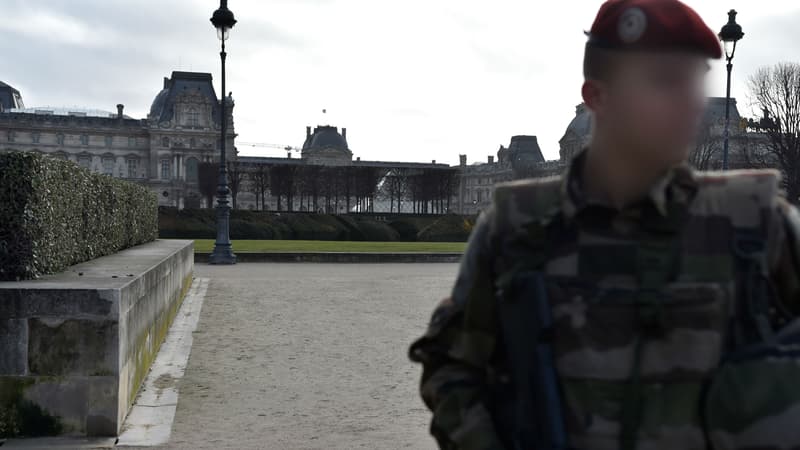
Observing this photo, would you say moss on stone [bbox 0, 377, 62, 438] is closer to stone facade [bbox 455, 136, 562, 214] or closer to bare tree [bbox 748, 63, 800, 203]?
bare tree [bbox 748, 63, 800, 203]

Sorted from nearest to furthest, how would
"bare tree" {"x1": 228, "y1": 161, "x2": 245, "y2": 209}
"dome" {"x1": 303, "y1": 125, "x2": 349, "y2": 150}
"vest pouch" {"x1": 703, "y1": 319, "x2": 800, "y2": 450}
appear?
1. "vest pouch" {"x1": 703, "y1": 319, "x2": 800, "y2": 450}
2. "bare tree" {"x1": 228, "y1": 161, "x2": 245, "y2": 209}
3. "dome" {"x1": 303, "y1": 125, "x2": 349, "y2": 150}

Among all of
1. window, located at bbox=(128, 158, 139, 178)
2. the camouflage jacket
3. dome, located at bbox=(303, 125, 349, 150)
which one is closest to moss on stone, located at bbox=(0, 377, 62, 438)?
the camouflage jacket

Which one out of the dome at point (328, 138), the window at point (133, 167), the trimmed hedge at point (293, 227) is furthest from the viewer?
the dome at point (328, 138)

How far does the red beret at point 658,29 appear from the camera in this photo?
1.29 meters

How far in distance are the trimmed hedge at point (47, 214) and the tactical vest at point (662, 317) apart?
4338mm

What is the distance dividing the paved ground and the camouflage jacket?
10.6ft

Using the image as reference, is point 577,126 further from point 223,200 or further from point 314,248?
point 223,200

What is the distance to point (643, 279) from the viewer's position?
1291mm

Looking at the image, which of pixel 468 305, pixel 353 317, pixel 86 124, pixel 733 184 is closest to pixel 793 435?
pixel 733 184

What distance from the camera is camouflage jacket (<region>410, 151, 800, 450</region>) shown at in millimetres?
1282

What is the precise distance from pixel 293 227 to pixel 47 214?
29621 mm

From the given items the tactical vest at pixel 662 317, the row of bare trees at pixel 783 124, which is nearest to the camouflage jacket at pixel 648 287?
the tactical vest at pixel 662 317

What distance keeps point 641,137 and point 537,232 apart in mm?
222

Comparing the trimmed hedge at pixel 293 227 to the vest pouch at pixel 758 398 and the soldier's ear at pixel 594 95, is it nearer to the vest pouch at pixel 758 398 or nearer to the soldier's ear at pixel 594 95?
the soldier's ear at pixel 594 95
